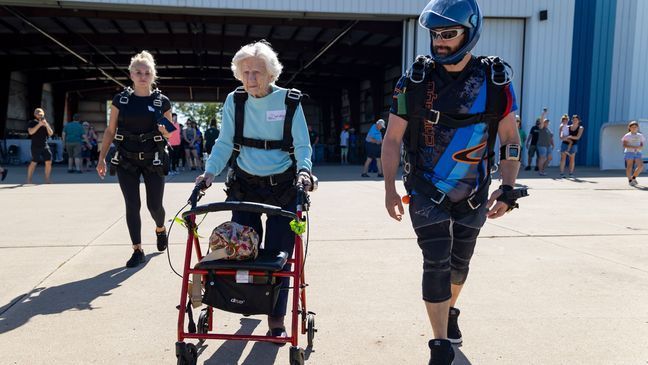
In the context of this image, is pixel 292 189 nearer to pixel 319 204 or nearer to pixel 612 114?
pixel 319 204

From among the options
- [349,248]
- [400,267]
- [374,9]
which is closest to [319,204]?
[349,248]

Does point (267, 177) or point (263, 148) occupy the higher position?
point (263, 148)

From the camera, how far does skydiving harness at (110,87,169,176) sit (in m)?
4.44

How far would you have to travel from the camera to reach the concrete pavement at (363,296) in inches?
110

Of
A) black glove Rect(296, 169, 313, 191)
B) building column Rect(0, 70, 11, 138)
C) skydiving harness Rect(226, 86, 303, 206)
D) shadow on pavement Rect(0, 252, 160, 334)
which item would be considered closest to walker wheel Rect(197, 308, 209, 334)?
skydiving harness Rect(226, 86, 303, 206)

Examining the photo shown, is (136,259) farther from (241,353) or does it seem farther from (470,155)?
(470,155)

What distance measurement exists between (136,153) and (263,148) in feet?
6.45

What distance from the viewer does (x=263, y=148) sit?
295 cm

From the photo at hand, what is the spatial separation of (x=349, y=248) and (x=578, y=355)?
2689 millimetres

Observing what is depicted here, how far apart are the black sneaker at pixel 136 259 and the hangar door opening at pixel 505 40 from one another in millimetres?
15543

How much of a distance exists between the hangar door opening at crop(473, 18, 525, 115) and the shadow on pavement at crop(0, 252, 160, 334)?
16112 mm

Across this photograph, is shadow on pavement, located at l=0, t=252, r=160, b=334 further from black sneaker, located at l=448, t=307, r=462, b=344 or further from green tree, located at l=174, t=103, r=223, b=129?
green tree, located at l=174, t=103, r=223, b=129

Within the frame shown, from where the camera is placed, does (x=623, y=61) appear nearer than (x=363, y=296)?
No

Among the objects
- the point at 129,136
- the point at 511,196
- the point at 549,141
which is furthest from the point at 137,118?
the point at 549,141
